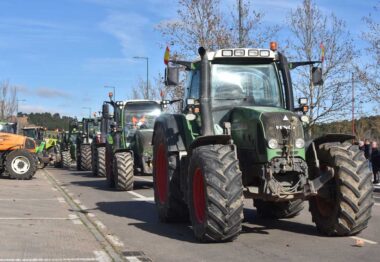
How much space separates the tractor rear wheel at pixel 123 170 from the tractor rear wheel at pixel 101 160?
501 cm

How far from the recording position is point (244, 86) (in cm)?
886

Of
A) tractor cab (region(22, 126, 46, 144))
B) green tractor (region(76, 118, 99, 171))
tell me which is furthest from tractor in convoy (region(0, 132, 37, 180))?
tractor cab (region(22, 126, 46, 144))

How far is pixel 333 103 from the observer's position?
2655 centimetres

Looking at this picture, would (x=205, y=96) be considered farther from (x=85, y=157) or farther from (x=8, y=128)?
(x=85, y=157)

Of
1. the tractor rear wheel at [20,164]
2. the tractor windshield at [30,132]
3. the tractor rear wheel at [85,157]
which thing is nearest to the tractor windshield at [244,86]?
the tractor rear wheel at [20,164]

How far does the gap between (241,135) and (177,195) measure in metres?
1.72

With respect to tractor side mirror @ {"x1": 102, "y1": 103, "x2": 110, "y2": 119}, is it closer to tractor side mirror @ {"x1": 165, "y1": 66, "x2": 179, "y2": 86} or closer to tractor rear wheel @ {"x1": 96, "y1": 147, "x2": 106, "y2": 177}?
tractor rear wheel @ {"x1": 96, "y1": 147, "x2": 106, "y2": 177}

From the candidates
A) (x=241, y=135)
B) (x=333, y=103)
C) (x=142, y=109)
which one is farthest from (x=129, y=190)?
(x=333, y=103)

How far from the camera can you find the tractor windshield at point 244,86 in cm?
877

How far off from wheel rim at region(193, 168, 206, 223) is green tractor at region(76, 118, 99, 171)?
18.9 metres

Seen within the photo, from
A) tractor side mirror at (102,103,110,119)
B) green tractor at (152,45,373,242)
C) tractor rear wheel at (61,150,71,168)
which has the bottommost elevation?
tractor rear wheel at (61,150,71,168)

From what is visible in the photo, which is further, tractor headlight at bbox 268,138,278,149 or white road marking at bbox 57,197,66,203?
white road marking at bbox 57,197,66,203

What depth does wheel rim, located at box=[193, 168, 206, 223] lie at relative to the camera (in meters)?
7.64

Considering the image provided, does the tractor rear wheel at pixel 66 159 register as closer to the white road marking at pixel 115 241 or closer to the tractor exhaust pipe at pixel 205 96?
the white road marking at pixel 115 241
